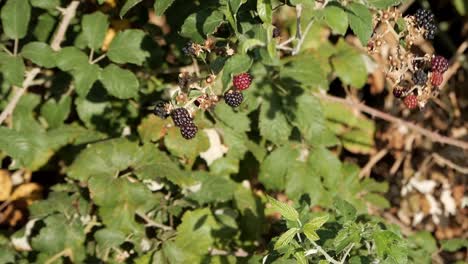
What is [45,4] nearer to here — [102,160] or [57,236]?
[102,160]

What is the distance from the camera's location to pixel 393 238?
6.35 ft

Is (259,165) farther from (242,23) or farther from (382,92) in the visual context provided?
(382,92)

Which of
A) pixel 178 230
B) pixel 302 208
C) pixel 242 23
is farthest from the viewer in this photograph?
pixel 178 230

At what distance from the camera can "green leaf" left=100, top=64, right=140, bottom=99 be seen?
2.62m

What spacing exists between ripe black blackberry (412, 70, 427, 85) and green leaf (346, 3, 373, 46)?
26 cm

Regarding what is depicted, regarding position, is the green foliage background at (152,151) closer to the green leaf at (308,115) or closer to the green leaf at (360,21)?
the green leaf at (308,115)

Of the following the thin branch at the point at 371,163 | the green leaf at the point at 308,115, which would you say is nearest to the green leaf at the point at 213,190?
the green leaf at the point at 308,115

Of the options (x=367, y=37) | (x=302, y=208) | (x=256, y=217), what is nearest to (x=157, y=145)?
(x=256, y=217)

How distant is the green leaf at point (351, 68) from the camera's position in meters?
3.17

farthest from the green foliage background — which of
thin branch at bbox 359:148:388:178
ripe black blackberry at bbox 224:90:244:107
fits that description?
thin branch at bbox 359:148:388:178

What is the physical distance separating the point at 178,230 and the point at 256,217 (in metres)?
0.45

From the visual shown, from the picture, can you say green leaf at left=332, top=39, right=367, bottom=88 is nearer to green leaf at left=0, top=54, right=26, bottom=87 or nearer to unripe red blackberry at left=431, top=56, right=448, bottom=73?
unripe red blackberry at left=431, top=56, right=448, bottom=73

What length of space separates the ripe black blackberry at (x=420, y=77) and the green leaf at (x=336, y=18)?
0.37m

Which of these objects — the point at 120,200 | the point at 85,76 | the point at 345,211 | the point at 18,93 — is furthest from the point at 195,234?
the point at 18,93
